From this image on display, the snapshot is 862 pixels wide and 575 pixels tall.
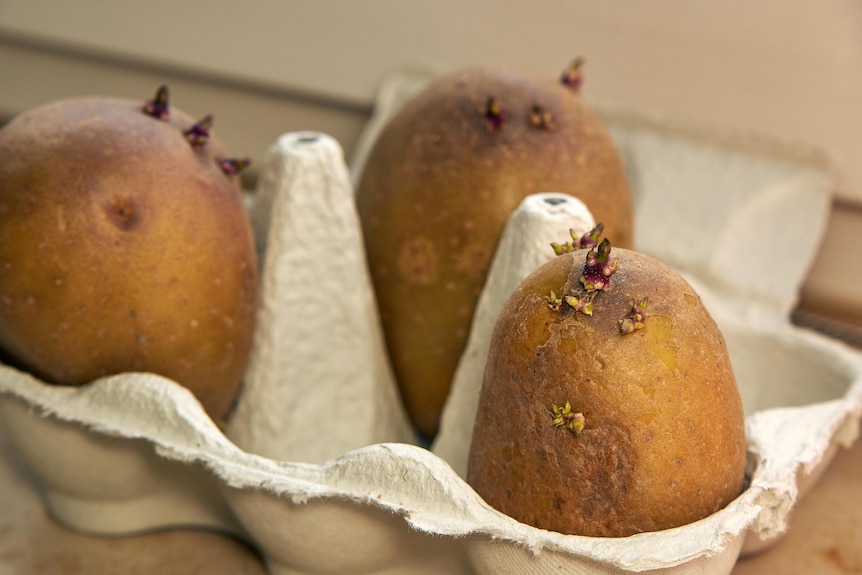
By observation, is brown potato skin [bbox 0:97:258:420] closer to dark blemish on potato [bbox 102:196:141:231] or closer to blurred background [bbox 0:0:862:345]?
dark blemish on potato [bbox 102:196:141:231]

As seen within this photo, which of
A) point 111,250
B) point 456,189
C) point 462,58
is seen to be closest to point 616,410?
point 456,189

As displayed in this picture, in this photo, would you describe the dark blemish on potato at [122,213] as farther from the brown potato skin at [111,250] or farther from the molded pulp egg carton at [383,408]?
the molded pulp egg carton at [383,408]

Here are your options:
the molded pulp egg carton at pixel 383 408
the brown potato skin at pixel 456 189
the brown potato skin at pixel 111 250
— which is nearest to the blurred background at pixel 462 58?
the molded pulp egg carton at pixel 383 408

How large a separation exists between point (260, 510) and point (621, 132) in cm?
64

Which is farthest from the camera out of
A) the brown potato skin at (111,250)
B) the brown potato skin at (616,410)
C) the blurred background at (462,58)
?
the blurred background at (462,58)

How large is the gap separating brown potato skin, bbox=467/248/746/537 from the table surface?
0.85ft

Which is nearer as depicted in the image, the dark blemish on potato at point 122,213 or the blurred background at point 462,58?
the dark blemish on potato at point 122,213

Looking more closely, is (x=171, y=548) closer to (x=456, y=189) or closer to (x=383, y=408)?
(x=383, y=408)

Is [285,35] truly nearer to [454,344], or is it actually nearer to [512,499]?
[454,344]

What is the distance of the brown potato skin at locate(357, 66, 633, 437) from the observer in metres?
0.78

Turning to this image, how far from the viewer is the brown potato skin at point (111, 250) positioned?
71 centimetres

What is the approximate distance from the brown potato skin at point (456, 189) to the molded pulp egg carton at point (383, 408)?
0.03 meters

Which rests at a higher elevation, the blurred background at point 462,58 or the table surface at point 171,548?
the blurred background at point 462,58

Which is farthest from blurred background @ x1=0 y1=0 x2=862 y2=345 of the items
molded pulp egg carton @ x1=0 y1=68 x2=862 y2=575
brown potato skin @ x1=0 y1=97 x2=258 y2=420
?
brown potato skin @ x1=0 y1=97 x2=258 y2=420
